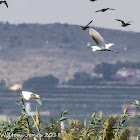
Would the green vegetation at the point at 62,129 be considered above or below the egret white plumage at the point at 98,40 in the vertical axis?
below

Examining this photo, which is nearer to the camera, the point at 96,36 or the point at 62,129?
the point at 62,129

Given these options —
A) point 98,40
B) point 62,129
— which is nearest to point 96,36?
point 98,40

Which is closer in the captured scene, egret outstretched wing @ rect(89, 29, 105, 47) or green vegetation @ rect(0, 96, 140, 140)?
green vegetation @ rect(0, 96, 140, 140)

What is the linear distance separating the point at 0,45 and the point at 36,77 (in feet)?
71.9

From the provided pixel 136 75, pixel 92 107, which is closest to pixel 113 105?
pixel 92 107

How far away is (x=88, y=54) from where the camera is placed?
18788 centimetres

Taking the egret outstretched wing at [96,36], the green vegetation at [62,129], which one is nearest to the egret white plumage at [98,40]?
the egret outstretched wing at [96,36]

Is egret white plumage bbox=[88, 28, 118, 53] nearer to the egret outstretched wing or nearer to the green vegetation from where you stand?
the egret outstretched wing

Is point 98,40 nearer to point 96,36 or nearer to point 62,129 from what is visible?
point 96,36

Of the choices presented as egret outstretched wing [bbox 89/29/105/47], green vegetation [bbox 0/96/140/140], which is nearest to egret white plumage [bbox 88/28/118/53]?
egret outstretched wing [bbox 89/29/105/47]

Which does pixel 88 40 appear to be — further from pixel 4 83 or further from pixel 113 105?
pixel 4 83

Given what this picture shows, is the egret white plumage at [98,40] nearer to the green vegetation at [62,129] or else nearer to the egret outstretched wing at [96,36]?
the egret outstretched wing at [96,36]

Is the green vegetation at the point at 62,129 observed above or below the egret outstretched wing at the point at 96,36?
below

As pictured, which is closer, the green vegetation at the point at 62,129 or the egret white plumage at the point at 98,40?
the green vegetation at the point at 62,129
